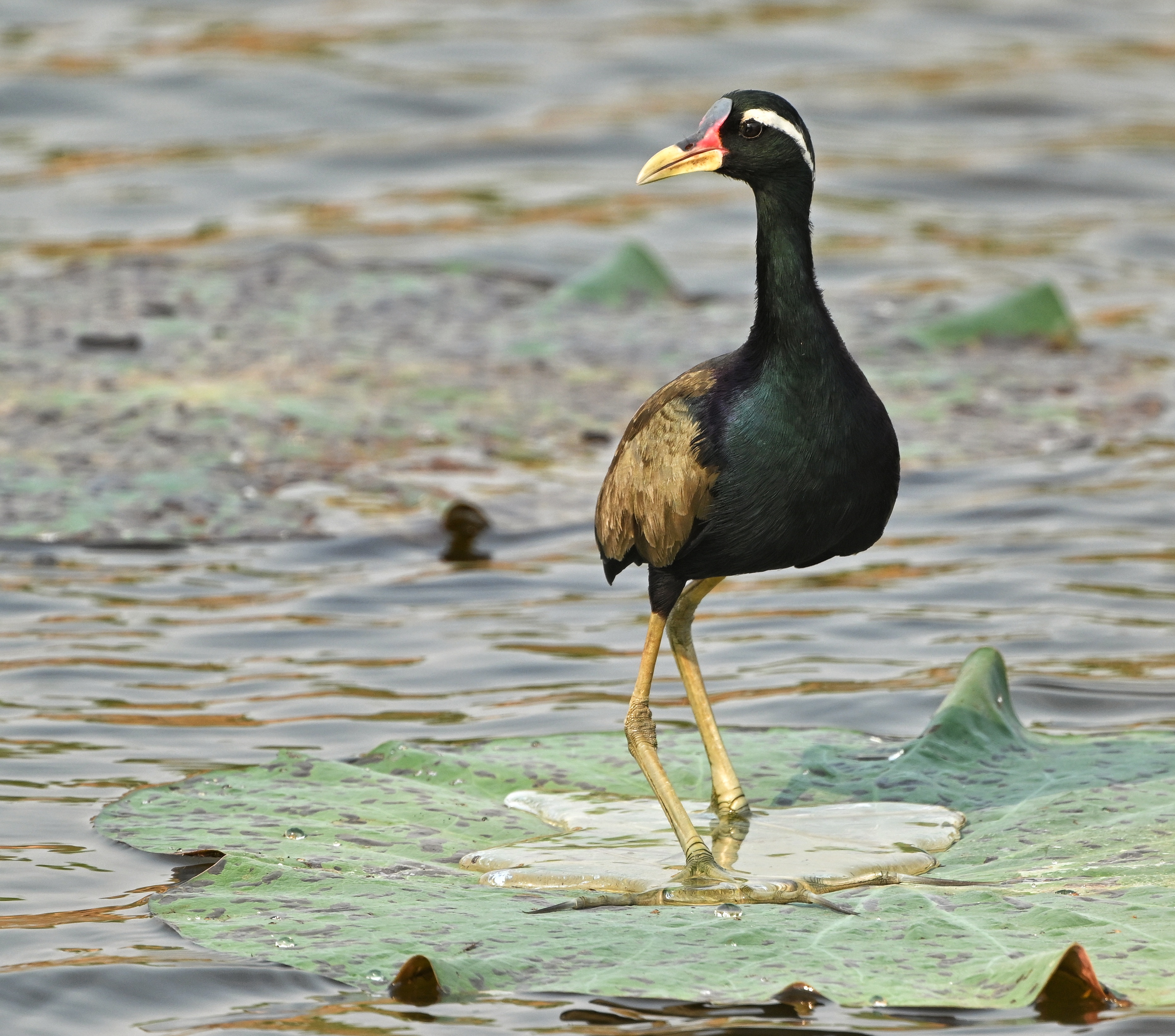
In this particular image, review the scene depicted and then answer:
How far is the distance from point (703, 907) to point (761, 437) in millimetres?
965

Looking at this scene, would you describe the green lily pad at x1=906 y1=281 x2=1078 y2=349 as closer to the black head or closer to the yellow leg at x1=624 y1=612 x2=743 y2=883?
the yellow leg at x1=624 y1=612 x2=743 y2=883

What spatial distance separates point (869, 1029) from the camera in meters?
3.44

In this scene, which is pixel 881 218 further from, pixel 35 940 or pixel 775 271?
pixel 35 940

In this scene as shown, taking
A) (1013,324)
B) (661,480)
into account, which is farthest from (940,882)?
(1013,324)

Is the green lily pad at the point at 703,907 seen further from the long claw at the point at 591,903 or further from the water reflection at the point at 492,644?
the water reflection at the point at 492,644

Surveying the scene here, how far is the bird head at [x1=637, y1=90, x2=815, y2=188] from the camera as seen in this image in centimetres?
429

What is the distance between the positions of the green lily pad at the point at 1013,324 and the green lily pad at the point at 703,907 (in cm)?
466

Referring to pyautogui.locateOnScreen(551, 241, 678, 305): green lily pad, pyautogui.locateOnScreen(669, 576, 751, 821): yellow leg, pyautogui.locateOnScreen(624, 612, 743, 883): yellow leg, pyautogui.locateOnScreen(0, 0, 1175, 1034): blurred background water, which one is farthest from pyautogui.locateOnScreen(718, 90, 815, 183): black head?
pyautogui.locateOnScreen(551, 241, 678, 305): green lily pad

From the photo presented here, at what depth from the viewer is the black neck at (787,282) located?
4.25 m

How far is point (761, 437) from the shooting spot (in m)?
4.19

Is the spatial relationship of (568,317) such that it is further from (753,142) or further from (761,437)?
(761,437)

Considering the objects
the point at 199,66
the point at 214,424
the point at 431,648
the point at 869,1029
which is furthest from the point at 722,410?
the point at 199,66

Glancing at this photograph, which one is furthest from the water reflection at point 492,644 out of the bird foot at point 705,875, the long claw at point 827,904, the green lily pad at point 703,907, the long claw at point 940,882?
the long claw at point 940,882

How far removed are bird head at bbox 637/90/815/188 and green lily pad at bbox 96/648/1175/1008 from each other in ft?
4.49
